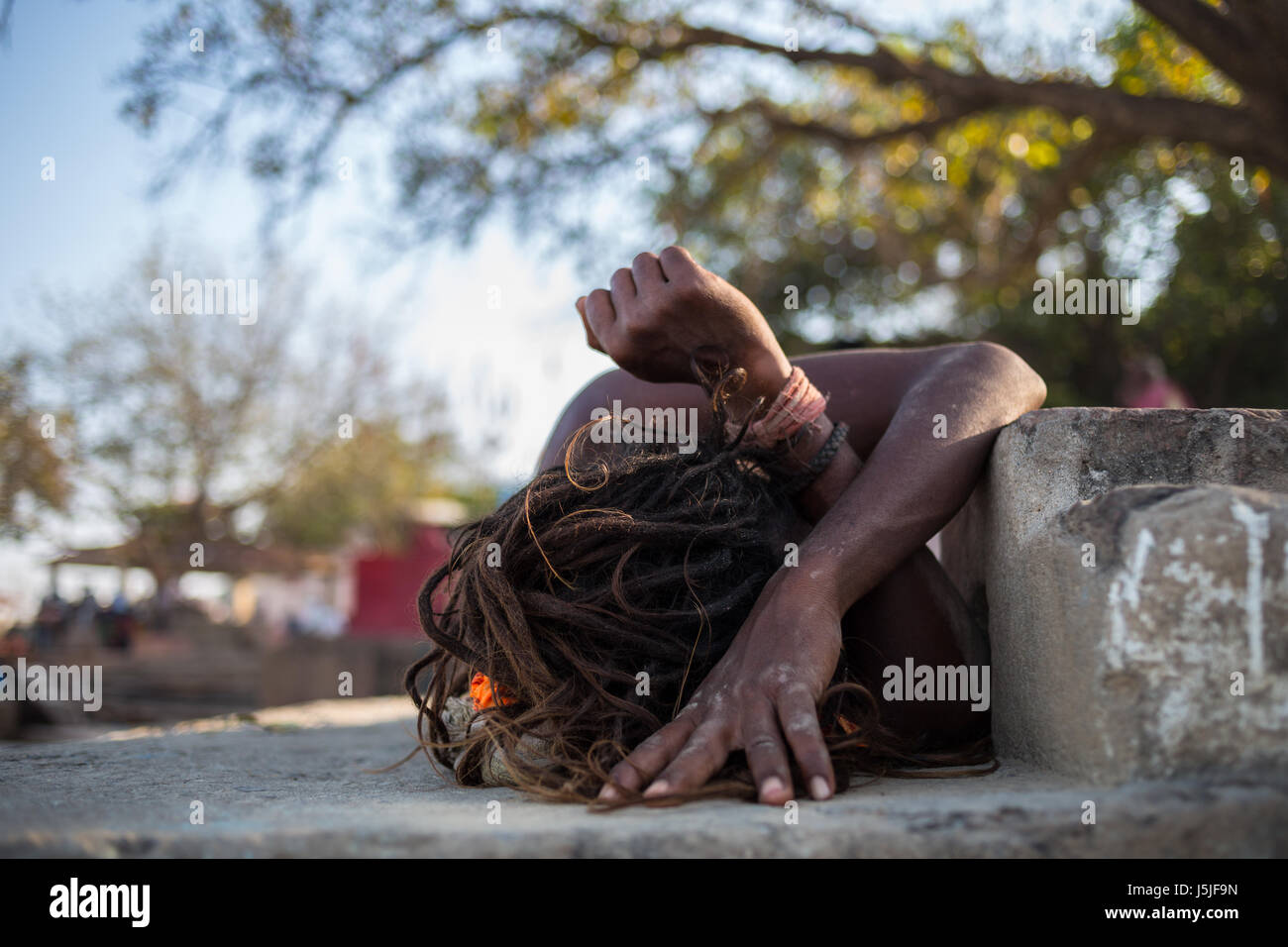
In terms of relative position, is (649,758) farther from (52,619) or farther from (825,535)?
(52,619)

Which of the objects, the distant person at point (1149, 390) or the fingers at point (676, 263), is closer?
the fingers at point (676, 263)

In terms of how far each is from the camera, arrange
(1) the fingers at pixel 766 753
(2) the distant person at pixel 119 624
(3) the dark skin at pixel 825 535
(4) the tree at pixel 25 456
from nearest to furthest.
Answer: (1) the fingers at pixel 766 753, (3) the dark skin at pixel 825 535, (4) the tree at pixel 25 456, (2) the distant person at pixel 119 624

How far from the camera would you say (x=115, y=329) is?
1580cm

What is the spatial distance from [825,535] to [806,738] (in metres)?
0.47

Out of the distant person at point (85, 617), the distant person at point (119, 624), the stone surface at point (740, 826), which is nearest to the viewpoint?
the stone surface at point (740, 826)

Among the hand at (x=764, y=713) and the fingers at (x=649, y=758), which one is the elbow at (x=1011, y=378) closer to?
the hand at (x=764, y=713)

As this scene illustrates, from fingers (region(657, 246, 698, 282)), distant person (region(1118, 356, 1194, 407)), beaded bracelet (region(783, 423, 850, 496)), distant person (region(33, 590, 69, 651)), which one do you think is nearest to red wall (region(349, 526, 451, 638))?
distant person (region(33, 590, 69, 651))

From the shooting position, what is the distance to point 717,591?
5.89 feet

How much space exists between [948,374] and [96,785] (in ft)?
6.29

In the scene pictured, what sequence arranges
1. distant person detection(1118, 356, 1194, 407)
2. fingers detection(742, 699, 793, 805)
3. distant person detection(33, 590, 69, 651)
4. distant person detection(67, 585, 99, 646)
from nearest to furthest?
fingers detection(742, 699, 793, 805) → distant person detection(1118, 356, 1194, 407) → distant person detection(33, 590, 69, 651) → distant person detection(67, 585, 99, 646)

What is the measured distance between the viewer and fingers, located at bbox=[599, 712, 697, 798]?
1.39 meters

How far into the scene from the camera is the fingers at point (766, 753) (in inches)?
52.2

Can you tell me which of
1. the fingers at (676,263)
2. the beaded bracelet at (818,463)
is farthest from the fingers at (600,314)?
the beaded bracelet at (818,463)

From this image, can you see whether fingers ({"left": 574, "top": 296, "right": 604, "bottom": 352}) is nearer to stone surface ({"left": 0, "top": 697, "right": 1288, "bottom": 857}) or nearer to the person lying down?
the person lying down
